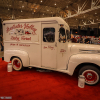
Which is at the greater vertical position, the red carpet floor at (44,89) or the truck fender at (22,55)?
the truck fender at (22,55)

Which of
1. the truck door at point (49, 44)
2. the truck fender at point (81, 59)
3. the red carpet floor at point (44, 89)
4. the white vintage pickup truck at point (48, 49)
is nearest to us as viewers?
the red carpet floor at point (44, 89)

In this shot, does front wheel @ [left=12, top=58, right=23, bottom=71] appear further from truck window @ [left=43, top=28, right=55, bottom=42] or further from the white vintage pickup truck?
truck window @ [left=43, top=28, right=55, bottom=42]

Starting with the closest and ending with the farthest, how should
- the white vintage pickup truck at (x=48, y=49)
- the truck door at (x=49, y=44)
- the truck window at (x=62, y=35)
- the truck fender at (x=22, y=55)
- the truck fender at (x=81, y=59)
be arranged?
1. the truck fender at (x=81, y=59)
2. the white vintage pickup truck at (x=48, y=49)
3. the truck window at (x=62, y=35)
4. the truck door at (x=49, y=44)
5. the truck fender at (x=22, y=55)

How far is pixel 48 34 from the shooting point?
12.1 feet

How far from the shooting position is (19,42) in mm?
4250

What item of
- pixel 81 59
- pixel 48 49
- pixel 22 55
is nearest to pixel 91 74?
pixel 81 59

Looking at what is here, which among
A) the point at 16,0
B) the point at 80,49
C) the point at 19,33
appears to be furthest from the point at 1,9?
the point at 80,49

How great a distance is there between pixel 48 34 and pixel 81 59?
170 centimetres

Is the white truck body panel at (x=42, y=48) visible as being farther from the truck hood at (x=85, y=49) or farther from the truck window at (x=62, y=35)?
the truck window at (x=62, y=35)

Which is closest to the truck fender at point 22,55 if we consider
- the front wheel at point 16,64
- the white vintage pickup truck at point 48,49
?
the white vintage pickup truck at point 48,49

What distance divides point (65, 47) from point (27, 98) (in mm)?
2259

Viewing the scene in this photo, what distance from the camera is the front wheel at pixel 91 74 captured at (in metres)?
3.08

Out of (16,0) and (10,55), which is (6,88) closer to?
(10,55)

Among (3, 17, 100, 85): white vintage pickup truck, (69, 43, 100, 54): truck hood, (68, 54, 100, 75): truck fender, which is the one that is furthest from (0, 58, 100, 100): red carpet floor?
(69, 43, 100, 54): truck hood
